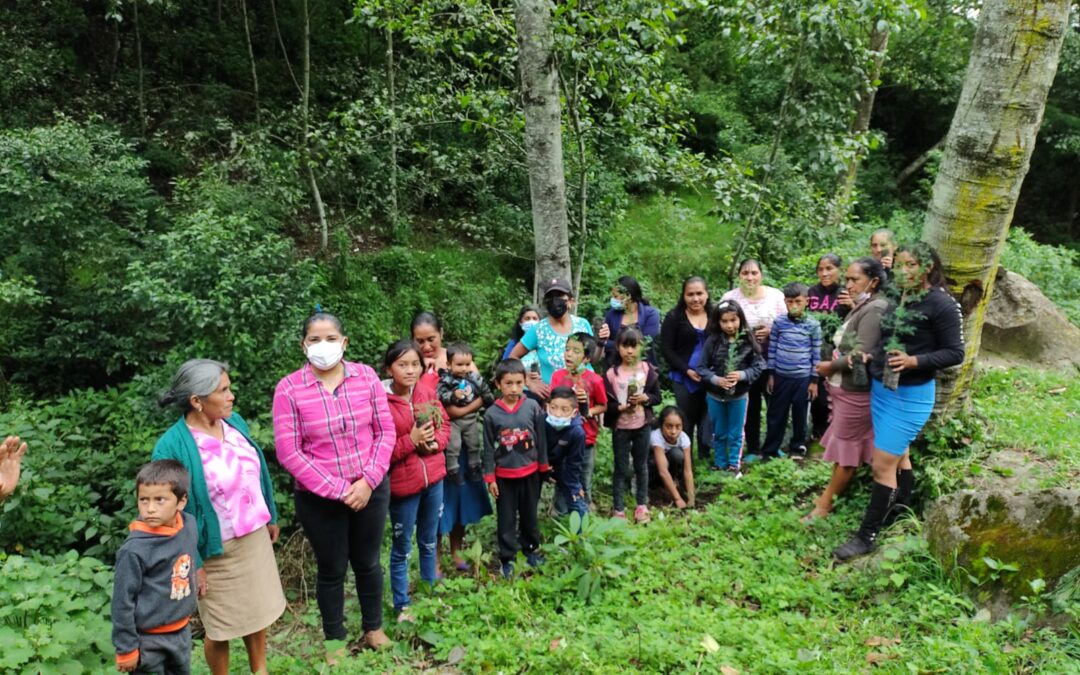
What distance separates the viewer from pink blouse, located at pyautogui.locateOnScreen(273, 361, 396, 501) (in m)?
3.62

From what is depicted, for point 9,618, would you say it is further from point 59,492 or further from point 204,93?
point 204,93

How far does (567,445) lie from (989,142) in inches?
131

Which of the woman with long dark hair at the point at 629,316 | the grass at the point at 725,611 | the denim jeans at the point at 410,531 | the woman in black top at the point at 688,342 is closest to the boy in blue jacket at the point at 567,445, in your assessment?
the grass at the point at 725,611

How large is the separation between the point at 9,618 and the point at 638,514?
13.1ft

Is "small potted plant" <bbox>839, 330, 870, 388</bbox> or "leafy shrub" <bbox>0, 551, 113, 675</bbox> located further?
"small potted plant" <bbox>839, 330, 870, 388</bbox>

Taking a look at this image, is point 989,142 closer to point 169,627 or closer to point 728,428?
point 728,428

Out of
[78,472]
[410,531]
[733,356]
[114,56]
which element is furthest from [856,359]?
[114,56]

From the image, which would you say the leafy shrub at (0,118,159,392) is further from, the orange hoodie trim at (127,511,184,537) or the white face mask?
the orange hoodie trim at (127,511,184,537)

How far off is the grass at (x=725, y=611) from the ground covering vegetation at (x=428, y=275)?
2 centimetres

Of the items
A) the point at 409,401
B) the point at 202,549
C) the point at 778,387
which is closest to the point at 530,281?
the point at 778,387

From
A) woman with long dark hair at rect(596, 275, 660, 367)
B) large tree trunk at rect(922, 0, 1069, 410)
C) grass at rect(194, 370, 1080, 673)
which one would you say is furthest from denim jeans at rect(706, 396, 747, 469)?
large tree trunk at rect(922, 0, 1069, 410)

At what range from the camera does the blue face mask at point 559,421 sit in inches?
189

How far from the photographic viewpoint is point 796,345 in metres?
6.05

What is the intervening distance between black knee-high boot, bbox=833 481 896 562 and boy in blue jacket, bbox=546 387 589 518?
1779 mm
